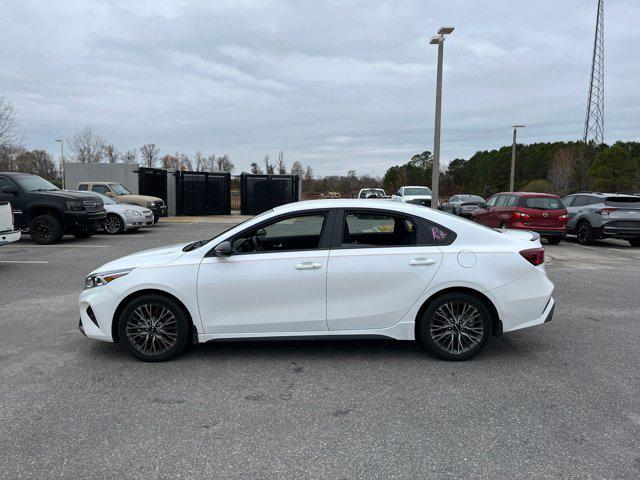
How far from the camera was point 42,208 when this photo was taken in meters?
13.4

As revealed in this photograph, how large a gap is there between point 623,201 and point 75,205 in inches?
622

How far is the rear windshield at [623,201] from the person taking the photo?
1453 centimetres

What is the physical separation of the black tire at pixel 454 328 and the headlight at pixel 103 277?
290cm

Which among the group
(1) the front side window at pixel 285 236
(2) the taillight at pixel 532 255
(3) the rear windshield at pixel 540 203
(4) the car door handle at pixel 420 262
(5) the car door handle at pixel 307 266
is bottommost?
(5) the car door handle at pixel 307 266

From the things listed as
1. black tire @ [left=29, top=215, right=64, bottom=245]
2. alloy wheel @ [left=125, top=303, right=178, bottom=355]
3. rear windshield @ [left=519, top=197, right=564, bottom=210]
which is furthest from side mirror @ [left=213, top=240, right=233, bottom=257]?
rear windshield @ [left=519, top=197, right=564, bottom=210]

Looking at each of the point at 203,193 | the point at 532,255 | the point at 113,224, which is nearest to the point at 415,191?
the point at 203,193

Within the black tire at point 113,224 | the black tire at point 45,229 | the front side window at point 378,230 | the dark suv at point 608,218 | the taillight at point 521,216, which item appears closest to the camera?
the front side window at point 378,230

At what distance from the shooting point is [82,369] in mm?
4609

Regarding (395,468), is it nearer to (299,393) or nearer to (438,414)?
(438,414)

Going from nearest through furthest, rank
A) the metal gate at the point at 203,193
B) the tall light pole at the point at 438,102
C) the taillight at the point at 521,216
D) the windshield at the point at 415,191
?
1. the tall light pole at the point at 438,102
2. the taillight at the point at 521,216
3. the windshield at the point at 415,191
4. the metal gate at the point at 203,193

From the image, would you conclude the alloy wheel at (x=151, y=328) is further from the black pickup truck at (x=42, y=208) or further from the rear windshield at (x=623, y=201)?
the rear windshield at (x=623, y=201)

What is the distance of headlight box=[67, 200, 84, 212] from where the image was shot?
1349 centimetres

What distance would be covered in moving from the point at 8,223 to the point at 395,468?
9858 millimetres

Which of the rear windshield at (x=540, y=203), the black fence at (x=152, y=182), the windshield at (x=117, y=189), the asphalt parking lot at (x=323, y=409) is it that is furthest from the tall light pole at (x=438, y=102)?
the black fence at (x=152, y=182)
